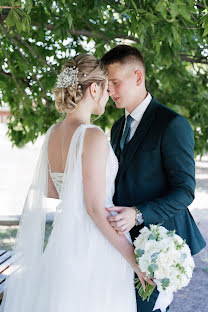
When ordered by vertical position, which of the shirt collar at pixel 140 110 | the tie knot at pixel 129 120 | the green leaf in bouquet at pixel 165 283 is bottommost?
the green leaf in bouquet at pixel 165 283

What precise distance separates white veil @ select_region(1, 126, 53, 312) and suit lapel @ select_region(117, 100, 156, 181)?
54cm

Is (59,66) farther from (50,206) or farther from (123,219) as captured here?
(50,206)

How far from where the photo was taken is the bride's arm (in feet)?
8.46

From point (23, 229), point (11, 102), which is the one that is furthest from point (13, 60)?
Result: point (23, 229)

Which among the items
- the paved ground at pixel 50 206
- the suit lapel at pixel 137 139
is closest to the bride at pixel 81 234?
the suit lapel at pixel 137 139

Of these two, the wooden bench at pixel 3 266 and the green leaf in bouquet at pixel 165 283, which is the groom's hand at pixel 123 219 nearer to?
the green leaf in bouquet at pixel 165 283

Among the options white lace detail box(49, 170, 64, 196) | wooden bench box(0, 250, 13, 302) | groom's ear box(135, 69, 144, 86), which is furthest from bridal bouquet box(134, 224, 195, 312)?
wooden bench box(0, 250, 13, 302)

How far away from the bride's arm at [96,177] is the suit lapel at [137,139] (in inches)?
14.3

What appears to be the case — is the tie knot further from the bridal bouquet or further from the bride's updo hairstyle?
the bridal bouquet

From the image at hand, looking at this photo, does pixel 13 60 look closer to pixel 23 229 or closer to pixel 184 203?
pixel 23 229

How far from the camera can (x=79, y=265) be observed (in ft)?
9.05

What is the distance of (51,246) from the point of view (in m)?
2.84

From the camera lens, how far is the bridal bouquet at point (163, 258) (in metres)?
2.46

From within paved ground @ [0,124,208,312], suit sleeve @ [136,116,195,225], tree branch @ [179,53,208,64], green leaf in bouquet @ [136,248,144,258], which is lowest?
paved ground @ [0,124,208,312]
